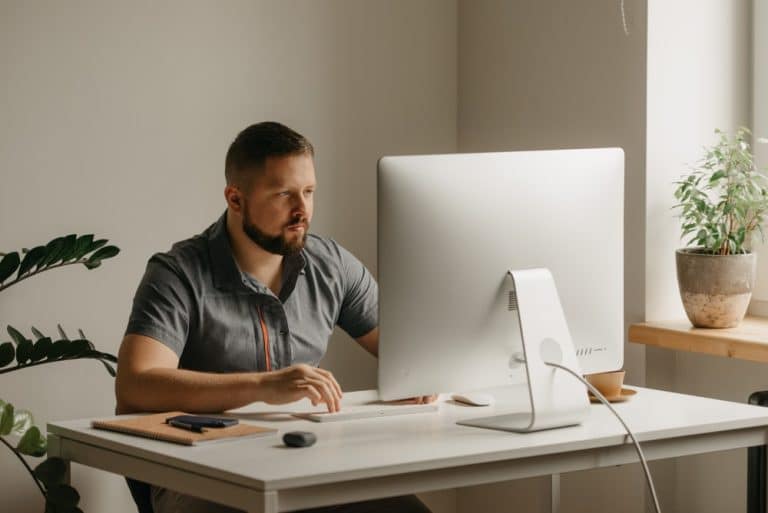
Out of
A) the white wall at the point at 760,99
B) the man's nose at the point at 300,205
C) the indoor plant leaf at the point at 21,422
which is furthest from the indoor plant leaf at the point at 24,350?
the white wall at the point at 760,99

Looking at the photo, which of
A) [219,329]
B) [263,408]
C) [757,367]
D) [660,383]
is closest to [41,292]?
[219,329]

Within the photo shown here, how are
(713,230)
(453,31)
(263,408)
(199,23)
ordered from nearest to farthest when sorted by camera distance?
(263,408) < (713,230) < (199,23) < (453,31)

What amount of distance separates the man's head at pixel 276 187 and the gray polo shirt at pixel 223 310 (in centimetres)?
9

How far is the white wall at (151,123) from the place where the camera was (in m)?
3.05

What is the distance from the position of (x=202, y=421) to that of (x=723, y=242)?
1.45 metres

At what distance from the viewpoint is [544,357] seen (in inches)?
82.3

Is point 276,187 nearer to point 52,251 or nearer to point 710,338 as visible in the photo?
point 52,251

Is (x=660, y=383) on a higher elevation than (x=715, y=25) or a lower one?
lower

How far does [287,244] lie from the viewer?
8.00ft

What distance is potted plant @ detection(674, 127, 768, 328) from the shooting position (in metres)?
2.85

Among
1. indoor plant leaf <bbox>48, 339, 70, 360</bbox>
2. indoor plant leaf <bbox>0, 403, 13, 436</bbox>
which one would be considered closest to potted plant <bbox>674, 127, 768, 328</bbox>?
indoor plant leaf <bbox>48, 339, 70, 360</bbox>

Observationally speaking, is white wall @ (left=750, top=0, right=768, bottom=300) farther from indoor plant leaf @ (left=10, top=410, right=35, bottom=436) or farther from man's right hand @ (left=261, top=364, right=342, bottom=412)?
indoor plant leaf @ (left=10, top=410, right=35, bottom=436)

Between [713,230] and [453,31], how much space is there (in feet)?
4.19

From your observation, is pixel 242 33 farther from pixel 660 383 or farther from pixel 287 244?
pixel 660 383
